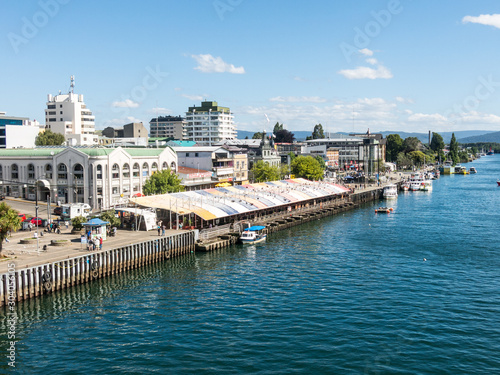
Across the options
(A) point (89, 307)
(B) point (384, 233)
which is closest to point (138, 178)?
(B) point (384, 233)

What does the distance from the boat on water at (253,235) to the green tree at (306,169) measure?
82.9 m

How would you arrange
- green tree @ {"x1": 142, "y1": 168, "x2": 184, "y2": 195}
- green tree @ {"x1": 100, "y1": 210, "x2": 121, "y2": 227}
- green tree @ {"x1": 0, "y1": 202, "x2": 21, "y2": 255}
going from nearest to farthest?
1. green tree @ {"x1": 0, "y1": 202, "x2": 21, "y2": 255}
2. green tree @ {"x1": 100, "y1": 210, "x2": 121, "y2": 227}
3. green tree @ {"x1": 142, "y1": 168, "x2": 184, "y2": 195}

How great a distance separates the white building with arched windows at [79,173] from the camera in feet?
339

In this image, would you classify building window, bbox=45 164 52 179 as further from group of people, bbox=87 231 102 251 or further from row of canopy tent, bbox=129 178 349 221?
group of people, bbox=87 231 102 251

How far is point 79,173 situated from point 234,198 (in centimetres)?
3387

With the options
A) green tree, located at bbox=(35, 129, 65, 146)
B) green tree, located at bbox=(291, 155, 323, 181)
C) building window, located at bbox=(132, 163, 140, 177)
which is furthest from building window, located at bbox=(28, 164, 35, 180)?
green tree, located at bbox=(291, 155, 323, 181)

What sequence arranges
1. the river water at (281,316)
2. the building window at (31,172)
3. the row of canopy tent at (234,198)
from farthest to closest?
the building window at (31,172) → the row of canopy tent at (234,198) → the river water at (281,316)

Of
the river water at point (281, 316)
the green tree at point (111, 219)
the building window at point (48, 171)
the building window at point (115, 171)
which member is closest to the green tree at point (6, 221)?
the river water at point (281, 316)

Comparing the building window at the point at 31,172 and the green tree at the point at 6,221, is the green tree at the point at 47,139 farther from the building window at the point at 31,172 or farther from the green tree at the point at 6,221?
the green tree at the point at 6,221

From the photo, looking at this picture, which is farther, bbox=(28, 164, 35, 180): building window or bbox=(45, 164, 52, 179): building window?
bbox=(28, 164, 35, 180): building window

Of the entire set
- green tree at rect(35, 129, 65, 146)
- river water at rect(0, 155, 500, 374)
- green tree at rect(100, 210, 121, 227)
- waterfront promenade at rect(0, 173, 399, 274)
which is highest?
green tree at rect(35, 129, 65, 146)

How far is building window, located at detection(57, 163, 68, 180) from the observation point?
106812 millimetres

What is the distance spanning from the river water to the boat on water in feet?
11.1

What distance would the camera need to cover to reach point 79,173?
10488 centimetres
